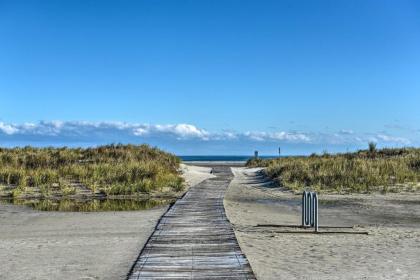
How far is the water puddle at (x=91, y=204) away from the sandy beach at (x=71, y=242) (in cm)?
128

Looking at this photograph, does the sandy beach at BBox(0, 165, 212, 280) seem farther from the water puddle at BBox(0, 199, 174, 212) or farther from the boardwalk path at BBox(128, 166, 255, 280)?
the water puddle at BBox(0, 199, 174, 212)

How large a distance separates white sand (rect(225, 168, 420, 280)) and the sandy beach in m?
2.39

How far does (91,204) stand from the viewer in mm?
22203

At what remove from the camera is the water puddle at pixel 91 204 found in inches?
801

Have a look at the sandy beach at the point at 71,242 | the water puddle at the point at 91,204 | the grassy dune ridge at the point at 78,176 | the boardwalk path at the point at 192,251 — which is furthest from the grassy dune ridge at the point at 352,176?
the boardwalk path at the point at 192,251

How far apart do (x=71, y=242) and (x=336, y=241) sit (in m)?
5.72

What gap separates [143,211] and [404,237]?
8602 mm

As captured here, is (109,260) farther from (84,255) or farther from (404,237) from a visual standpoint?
(404,237)

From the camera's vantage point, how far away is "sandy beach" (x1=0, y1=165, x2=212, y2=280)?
9.76 meters

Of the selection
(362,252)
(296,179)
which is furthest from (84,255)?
(296,179)

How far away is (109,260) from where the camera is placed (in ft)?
34.7

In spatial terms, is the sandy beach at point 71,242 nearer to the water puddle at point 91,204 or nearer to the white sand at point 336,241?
the water puddle at point 91,204

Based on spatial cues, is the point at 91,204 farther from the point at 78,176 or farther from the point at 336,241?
the point at 336,241

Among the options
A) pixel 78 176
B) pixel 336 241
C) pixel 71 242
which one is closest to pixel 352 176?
pixel 78 176
